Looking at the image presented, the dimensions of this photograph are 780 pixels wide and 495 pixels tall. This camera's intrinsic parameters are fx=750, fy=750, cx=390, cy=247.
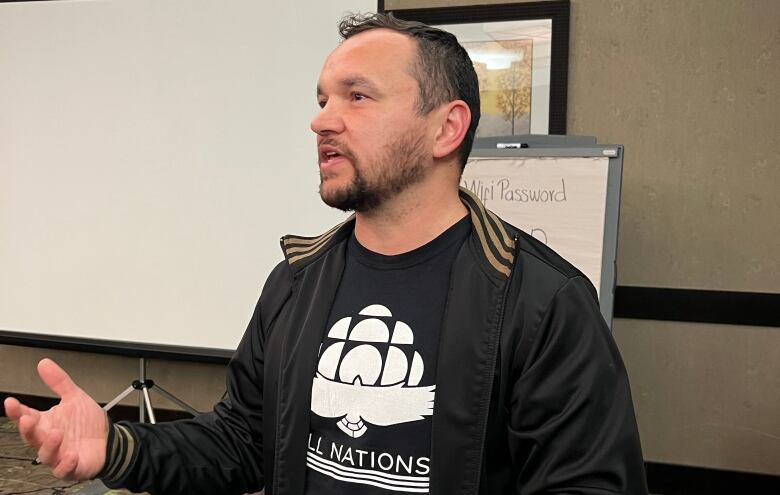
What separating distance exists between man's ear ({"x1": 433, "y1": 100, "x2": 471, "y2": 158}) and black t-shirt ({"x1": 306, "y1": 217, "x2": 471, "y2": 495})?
5.1 inches

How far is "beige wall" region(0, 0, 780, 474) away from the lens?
9.04ft

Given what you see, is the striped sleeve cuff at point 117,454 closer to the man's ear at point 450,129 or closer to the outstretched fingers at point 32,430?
the outstretched fingers at point 32,430

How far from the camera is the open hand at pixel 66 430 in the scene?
1.04 meters

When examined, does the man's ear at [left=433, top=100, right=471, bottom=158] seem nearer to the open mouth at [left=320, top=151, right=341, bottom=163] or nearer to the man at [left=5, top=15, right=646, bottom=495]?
the man at [left=5, top=15, right=646, bottom=495]

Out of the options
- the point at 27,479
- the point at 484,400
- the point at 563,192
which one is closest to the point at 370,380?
the point at 484,400

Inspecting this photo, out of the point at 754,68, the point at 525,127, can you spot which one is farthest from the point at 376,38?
the point at 754,68

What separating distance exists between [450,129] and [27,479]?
2.81 m

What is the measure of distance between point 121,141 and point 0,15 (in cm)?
82

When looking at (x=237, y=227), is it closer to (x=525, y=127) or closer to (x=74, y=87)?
(x=74, y=87)

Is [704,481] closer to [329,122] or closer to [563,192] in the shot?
[563,192]

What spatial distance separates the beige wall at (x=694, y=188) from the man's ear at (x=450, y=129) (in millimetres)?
1800

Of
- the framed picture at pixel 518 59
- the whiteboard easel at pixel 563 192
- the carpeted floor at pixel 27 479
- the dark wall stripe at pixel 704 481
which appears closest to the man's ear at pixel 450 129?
the whiteboard easel at pixel 563 192

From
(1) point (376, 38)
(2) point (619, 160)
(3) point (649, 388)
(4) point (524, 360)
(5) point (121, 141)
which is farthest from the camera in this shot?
(5) point (121, 141)

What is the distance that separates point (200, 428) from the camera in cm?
128
